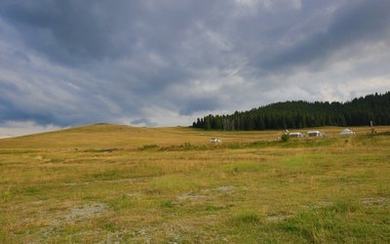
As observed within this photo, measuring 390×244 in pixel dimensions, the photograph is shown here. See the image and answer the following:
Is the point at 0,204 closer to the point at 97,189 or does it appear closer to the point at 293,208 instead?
the point at 97,189

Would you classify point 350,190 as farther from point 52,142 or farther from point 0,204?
point 52,142

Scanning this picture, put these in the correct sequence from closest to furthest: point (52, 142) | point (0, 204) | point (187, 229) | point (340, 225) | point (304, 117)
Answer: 1. point (340, 225)
2. point (187, 229)
3. point (0, 204)
4. point (52, 142)
5. point (304, 117)

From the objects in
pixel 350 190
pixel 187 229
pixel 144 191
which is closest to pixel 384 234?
pixel 187 229

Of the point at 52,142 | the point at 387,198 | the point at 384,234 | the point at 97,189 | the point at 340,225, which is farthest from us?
the point at 52,142

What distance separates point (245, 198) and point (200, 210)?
2847mm

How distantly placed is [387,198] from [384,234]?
17.9 ft

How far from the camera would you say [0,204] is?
56.5 ft

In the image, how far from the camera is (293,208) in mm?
12461

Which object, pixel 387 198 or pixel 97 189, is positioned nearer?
pixel 387 198

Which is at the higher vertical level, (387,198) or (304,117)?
(304,117)

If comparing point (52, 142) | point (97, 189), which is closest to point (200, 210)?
point (97, 189)

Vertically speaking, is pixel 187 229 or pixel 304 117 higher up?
pixel 304 117

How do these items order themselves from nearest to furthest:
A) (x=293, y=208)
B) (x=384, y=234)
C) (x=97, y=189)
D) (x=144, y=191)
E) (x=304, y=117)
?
(x=384, y=234) < (x=293, y=208) < (x=144, y=191) < (x=97, y=189) < (x=304, y=117)

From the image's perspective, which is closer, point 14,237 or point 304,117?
point 14,237
